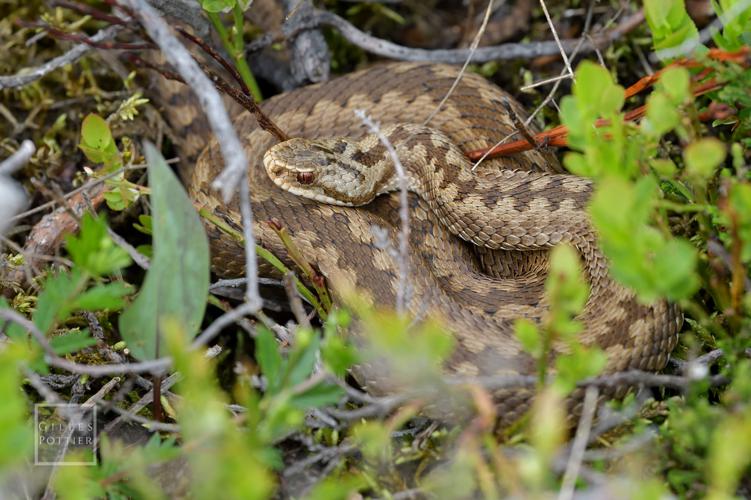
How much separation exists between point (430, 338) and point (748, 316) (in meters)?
1.43

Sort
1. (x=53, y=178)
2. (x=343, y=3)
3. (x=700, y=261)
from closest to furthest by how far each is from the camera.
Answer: (x=700, y=261), (x=53, y=178), (x=343, y=3)

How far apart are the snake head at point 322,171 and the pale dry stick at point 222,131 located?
52.1 inches

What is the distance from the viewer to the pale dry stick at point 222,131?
252 centimetres

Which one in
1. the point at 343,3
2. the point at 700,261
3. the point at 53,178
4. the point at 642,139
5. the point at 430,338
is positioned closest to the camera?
the point at 430,338

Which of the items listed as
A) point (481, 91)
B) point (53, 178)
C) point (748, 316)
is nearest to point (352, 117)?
point (481, 91)

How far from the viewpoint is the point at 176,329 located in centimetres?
199

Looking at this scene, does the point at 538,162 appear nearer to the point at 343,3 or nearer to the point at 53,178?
the point at 343,3

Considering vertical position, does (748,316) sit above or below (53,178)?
below

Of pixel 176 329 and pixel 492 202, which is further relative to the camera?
pixel 492 202

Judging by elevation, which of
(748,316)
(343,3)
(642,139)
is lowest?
(748,316)

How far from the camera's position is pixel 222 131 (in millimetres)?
2717

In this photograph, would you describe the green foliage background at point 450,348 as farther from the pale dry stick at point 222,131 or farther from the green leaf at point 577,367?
the pale dry stick at point 222,131

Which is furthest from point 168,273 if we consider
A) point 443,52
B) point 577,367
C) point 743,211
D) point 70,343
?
point 443,52

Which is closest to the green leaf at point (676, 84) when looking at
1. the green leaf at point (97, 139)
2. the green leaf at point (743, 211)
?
the green leaf at point (743, 211)
